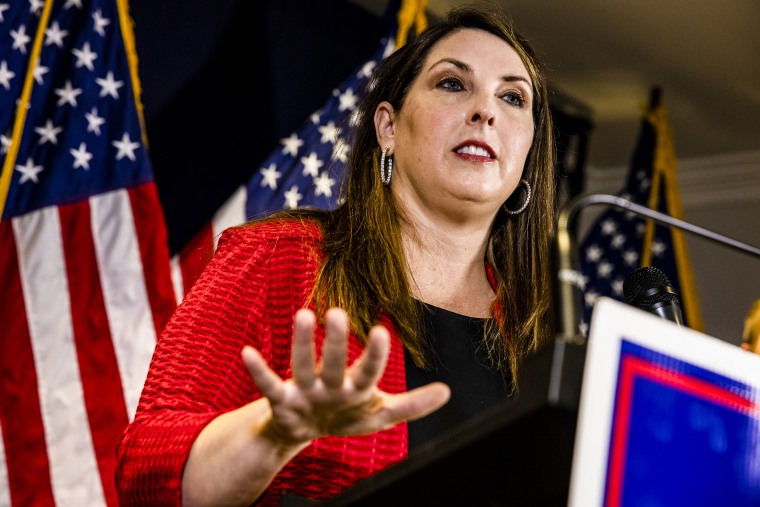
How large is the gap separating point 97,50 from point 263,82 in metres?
1.11

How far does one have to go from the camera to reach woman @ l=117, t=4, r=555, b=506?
839 millimetres

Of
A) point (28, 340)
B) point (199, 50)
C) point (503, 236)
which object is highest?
point (199, 50)

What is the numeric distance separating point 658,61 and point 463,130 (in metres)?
3.61

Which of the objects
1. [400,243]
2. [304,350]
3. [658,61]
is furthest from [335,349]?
[658,61]

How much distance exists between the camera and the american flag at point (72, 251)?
9.05ft

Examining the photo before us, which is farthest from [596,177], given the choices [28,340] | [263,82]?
[28,340]

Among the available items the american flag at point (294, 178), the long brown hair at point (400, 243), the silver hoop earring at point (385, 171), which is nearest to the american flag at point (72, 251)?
the american flag at point (294, 178)

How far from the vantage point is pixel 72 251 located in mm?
2941

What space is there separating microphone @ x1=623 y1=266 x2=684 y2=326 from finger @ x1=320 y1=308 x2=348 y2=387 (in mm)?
505

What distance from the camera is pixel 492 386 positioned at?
1.40 meters

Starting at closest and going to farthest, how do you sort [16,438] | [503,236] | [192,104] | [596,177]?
[503,236], [16,438], [192,104], [596,177]

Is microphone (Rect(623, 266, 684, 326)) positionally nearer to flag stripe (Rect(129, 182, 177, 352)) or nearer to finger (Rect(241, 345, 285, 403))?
finger (Rect(241, 345, 285, 403))

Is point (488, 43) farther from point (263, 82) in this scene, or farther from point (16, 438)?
point (263, 82)

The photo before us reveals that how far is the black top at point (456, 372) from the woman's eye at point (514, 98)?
394mm
